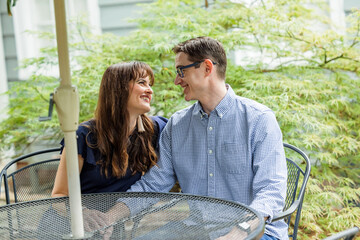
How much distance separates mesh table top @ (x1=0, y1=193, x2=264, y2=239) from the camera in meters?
1.53

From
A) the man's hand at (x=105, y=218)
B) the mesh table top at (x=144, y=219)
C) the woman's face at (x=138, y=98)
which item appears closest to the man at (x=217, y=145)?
the woman's face at (x=138, y=98)

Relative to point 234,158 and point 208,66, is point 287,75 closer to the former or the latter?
point 208,66

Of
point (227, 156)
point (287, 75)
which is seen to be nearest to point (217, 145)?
point (227, 156)

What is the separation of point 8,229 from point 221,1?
3.19 m

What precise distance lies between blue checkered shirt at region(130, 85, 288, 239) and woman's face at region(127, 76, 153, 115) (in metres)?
0.17

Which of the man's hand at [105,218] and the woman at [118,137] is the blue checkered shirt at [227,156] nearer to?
the woman at [118,137]

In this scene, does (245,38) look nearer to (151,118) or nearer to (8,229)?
(151,118)

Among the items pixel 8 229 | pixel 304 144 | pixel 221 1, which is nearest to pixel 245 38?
pixel 221 1

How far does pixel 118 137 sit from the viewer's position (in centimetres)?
236

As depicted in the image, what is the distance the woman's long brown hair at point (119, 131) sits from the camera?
7.61ft

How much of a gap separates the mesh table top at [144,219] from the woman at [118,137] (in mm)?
377

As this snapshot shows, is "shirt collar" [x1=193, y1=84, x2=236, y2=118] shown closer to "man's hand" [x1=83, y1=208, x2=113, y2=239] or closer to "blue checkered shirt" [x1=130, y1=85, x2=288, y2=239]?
"blue checkered shirt" [x1=130, y1=85, x2=288, y2=239]

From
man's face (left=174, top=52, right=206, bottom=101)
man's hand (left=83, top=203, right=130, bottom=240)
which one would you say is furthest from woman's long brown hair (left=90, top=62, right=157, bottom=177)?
man's hand (left=83, top=203, right=130, bottom=240)

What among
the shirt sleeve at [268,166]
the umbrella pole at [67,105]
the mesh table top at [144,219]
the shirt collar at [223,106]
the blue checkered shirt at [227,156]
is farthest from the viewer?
the shirt collar at [223,106]
